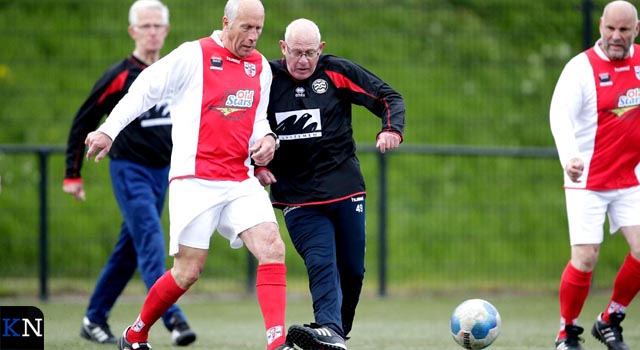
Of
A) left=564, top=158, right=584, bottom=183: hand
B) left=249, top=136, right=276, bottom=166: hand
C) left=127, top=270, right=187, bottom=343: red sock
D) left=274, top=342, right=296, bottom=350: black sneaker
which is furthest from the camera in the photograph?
left=564, top=158, right=584, bottom=183: hand

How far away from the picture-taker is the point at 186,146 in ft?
22.5

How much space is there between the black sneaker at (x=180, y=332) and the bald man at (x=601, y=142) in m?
2.75

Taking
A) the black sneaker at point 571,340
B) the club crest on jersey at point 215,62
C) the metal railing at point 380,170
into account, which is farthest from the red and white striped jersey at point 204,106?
the metal railing at point 380,170

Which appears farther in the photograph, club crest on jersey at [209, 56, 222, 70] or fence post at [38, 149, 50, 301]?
fence post at [38, 149, 50, 301]

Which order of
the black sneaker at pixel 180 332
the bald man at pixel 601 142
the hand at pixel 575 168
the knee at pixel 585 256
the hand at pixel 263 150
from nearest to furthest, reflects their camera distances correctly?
the hand at pixel 263 150 < the hand at pixel 575 168 < the bald man at pixel 601 142 < the knee at pixel 585 256 < the black sneaker at pixel 180 332

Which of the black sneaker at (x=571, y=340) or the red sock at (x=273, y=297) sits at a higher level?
the red sock at (x=273, y=297)

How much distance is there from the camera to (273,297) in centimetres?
675

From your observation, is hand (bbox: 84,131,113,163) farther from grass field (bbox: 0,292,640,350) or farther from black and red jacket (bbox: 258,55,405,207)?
grass field (bbox: 0,292,640,350)

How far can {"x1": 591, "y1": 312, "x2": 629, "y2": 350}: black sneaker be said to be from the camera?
806 cm

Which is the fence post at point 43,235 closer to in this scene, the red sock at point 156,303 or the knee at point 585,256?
the red sock at point 156,303

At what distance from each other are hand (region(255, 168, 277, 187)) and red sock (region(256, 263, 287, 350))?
0.63 m

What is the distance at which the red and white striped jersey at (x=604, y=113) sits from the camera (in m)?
7.82

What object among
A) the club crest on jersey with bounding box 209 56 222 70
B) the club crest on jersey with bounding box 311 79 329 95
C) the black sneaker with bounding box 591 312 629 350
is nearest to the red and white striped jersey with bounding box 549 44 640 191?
the black sneaker with bounding box 591 312 629 350

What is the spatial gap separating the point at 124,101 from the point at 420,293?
289 inches
